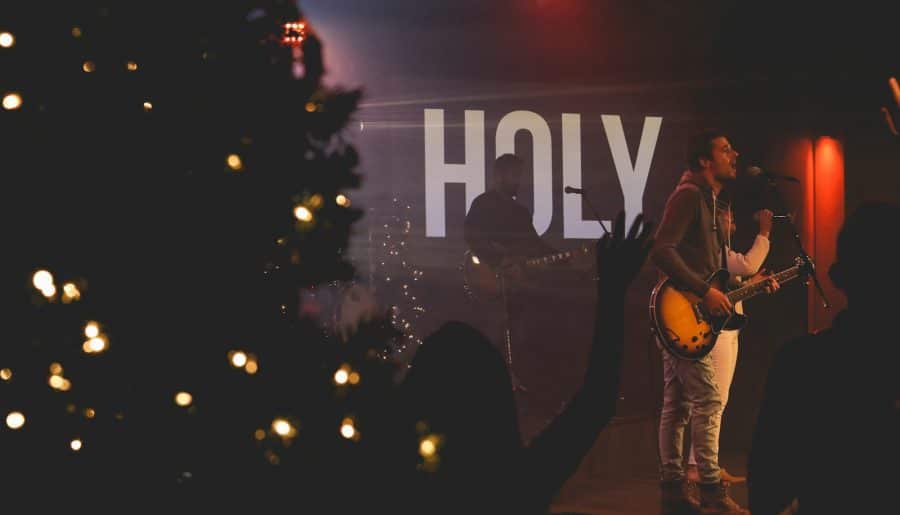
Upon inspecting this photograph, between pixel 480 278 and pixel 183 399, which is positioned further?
pixel 480 278

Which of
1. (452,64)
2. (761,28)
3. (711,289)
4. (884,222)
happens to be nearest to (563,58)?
(452,64)

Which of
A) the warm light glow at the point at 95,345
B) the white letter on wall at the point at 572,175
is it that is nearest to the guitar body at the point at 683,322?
the white letter on wall at the point at 572,175

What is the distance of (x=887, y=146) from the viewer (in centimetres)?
841

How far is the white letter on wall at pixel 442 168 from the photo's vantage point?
270 inches

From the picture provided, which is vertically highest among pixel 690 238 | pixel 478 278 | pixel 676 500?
pixel 690 238

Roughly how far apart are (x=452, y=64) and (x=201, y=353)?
5.60m

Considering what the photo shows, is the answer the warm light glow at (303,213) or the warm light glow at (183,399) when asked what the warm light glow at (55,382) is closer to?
the warm light glow at (183,399)

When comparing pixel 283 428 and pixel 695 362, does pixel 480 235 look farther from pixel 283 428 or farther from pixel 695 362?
pixel 283 428

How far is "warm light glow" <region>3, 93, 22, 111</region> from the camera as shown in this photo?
5.08 ft

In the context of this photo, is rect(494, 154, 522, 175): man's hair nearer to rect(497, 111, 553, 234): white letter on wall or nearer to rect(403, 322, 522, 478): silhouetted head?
rect(497, 111, 553, 234): white letter on wall

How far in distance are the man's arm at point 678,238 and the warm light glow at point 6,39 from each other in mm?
3704

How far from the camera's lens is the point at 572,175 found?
24.0 feet

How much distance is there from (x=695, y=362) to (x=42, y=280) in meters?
3.87

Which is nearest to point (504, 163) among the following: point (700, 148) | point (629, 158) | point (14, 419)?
point (629, 158)
